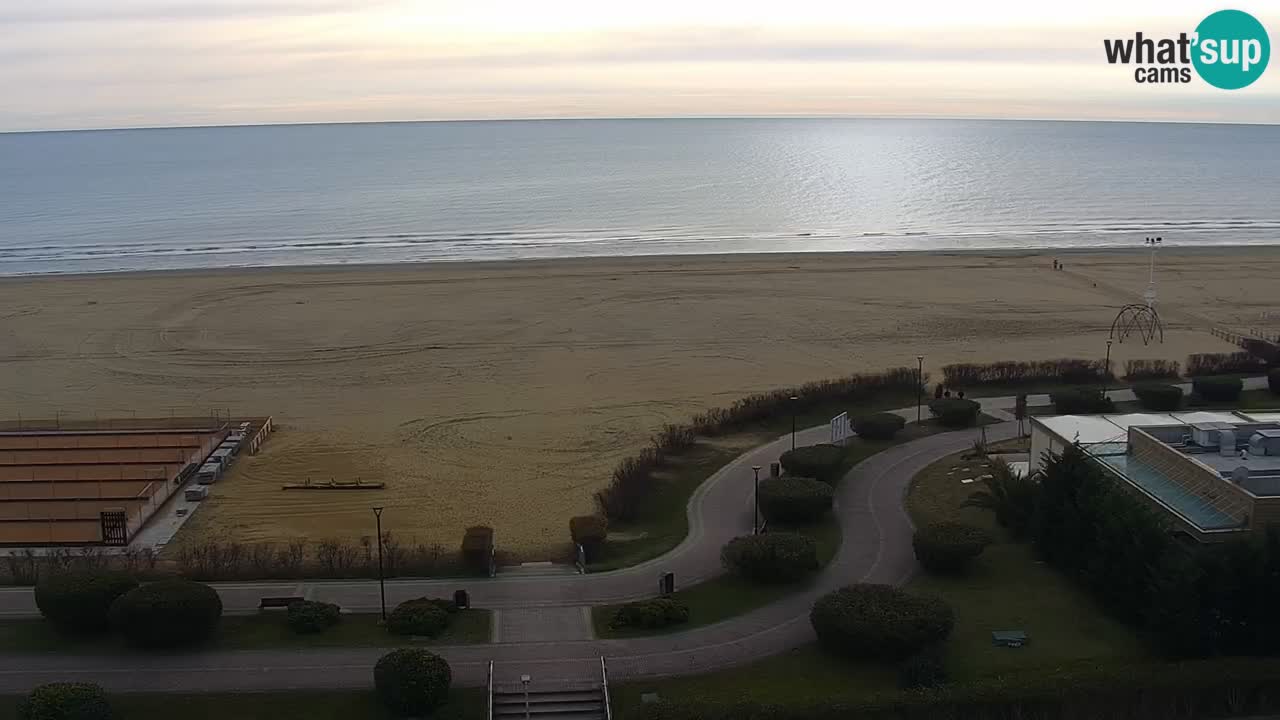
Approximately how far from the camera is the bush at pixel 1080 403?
33.1 m

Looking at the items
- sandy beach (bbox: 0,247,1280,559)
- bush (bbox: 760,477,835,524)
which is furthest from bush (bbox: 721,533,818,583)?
sandy beach (bbox: 0,247,1280,559)

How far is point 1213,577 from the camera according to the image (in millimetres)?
18031

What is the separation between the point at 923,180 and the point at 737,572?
125635mm

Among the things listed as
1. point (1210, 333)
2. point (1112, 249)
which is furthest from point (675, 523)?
point (1112, 249)

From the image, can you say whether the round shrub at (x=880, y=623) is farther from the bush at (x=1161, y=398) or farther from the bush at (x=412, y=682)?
the bush at (x=1161, y=398)

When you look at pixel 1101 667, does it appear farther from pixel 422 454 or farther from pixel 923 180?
pixel 923 180

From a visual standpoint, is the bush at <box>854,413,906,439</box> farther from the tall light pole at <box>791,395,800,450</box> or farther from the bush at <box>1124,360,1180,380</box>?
the bush at <box>1124,360,1180,380</box>

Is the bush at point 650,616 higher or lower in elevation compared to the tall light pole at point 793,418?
lower

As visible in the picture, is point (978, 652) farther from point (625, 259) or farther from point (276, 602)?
point (625, 259)

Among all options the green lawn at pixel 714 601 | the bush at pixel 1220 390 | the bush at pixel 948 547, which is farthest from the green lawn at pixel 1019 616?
the bush at pixel 1220 390

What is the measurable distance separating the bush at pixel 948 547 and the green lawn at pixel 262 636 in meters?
9.22

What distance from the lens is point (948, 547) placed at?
21891 mm

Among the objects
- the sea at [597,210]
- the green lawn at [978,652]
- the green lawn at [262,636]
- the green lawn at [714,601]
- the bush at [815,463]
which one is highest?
the sea at [597,210]

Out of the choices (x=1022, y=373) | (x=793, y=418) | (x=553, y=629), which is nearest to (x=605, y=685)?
(x=553, y=629)
